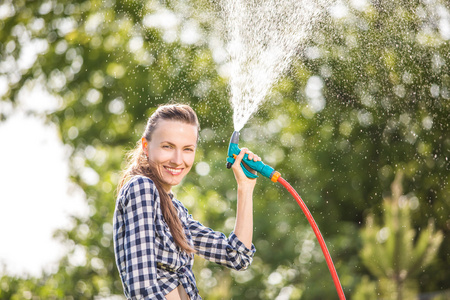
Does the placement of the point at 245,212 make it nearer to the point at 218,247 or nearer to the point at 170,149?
the point at 218,247

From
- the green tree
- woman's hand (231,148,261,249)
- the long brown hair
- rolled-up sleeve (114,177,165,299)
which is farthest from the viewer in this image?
the green tree

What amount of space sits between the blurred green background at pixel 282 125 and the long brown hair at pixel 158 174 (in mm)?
3979

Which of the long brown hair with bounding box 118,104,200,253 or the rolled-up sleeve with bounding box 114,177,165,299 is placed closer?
the rolled-up sleeve with bounding box 114,177,165,299

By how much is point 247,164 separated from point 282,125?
5.57 m

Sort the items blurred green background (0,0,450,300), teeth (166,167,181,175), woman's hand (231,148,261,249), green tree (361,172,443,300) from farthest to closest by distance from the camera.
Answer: blurred green background (0,0,450,300) → green tree (361,172,443,300) → woman's hand (231,148,261,249) → teeth (166,167,181,175)

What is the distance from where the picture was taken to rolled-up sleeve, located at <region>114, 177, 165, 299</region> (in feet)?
4.76

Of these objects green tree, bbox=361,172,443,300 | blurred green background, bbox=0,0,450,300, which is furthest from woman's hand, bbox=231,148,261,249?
blurred green background, bbox=0,0,450,300

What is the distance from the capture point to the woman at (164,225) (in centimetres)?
147

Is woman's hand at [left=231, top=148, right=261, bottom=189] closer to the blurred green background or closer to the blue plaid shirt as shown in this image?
the blue plaid shirt

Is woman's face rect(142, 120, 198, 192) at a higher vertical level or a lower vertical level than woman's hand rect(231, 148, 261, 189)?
lower

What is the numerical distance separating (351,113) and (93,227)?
10.1 feet

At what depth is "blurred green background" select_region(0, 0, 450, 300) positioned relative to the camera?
6309 millimetres

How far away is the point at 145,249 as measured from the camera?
4.78 ft

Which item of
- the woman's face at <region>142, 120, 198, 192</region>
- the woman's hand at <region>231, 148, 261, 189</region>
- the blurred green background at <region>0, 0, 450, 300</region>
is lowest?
the woman's face at <region>142, 120, 198, 192</region>
